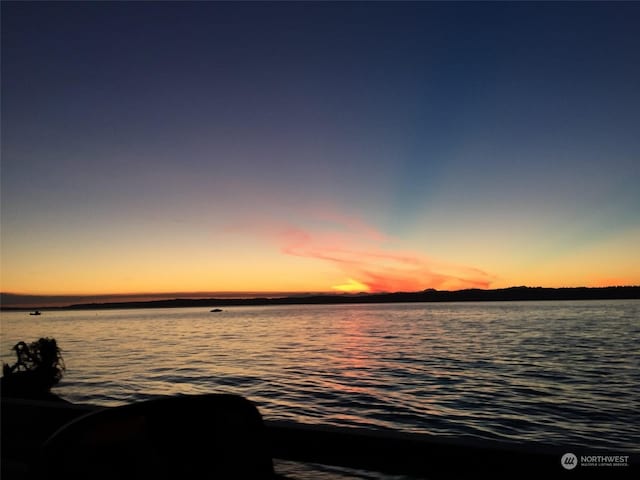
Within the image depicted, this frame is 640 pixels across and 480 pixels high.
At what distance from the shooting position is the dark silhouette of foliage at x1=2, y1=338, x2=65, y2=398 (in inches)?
659

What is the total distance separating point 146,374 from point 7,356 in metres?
18.2

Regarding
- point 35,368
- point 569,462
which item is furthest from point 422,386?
point 35,368

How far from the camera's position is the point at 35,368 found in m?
18.5

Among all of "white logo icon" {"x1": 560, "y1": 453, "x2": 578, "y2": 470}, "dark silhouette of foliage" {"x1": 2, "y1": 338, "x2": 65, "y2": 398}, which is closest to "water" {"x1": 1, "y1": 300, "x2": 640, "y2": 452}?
"dark silhouette of foliage" {"x1": 2, "y1": 338, "x2": 65, "y2": 398}

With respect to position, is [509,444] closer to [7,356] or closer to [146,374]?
[146,374]

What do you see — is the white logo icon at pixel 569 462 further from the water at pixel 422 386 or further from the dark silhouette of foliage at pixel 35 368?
the dark silhouette of foliage at pixel 35 368

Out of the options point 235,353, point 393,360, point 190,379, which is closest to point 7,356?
point 235,353

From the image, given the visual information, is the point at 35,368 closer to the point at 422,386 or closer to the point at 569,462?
the point at 422,386

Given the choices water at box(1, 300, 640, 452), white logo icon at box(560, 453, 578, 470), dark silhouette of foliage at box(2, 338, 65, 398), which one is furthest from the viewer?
dark silhouette of foliage at box(2, 338, 65, 398)

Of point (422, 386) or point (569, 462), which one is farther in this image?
point (422, 386)

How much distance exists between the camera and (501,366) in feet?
73.7

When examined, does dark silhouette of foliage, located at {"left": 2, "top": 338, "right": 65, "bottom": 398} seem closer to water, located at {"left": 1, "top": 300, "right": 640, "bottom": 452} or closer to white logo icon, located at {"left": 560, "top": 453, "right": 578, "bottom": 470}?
water, located at {"left": 1, "top": 300, "right": 640, "bottom": 452}

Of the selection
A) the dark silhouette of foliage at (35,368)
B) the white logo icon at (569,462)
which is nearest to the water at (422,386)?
the dark silhouette of foliage at (35,368)

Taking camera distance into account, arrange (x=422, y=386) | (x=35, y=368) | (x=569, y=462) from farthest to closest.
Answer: (x=35, y=368) → (x=422, y=386) → (x=569, y=462)
